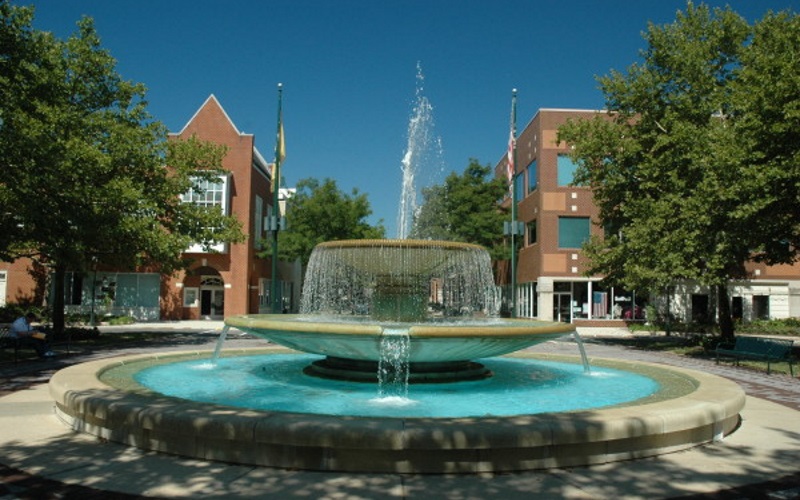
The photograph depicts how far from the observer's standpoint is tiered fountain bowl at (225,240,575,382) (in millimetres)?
8695

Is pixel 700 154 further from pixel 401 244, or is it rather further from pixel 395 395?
pixel 395 395

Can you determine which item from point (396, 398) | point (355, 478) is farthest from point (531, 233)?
point (355, 478)

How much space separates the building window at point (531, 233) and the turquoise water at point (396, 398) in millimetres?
30229

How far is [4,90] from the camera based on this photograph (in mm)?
16531

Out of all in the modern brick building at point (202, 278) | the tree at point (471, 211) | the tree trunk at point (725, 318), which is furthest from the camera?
the tree at point (471, 211)

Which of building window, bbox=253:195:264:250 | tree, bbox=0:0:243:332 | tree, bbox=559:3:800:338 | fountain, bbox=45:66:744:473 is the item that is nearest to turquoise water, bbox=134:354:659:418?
fountain, bbox=45:66:744:473

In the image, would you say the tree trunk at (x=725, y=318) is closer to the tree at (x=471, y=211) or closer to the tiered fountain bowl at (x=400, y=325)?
the tiered fountain bowl at (x=400, y=325)

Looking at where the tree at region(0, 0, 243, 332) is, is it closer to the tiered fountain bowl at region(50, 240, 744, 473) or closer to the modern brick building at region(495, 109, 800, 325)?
the tiered fountain bowl at region(50, 240, 744, 473)

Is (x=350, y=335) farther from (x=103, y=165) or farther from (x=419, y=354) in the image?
(x=103, y=165)

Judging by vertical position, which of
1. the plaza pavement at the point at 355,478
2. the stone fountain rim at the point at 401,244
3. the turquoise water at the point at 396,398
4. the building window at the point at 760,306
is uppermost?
the stone fountain rim at the point at 401,244

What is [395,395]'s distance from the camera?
9.06 metres

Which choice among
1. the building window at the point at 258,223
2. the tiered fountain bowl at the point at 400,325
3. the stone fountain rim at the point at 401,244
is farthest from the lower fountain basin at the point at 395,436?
the building window at the point at 258,223

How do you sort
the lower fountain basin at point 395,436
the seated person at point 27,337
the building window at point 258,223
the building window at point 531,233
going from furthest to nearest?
the building window at point 258,223
the building window at point 531,233
the seated person at point 27,337
the lower fountain basin at point 395,436

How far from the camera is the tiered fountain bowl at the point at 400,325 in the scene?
870 centimetres
